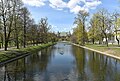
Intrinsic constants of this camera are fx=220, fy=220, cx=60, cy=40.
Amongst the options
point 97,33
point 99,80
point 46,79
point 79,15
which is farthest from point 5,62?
point 79,15

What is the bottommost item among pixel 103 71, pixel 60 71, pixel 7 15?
pixel 103 71

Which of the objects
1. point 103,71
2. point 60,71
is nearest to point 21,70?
point 60,71

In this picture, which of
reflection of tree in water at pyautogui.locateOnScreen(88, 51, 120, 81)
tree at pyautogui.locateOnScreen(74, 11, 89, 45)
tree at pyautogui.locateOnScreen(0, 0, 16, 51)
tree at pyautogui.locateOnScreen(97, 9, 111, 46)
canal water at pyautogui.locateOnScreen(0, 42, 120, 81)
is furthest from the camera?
tree at pyautogui.locateOnScreen(74, 11, 89, 45)

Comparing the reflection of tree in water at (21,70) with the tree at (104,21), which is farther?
the tree at (104,21)

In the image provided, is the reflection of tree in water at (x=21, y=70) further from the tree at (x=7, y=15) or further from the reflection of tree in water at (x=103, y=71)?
the tree at (x=7, y=15)

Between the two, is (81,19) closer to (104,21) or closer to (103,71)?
(104,21)

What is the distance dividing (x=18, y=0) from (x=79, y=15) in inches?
1982

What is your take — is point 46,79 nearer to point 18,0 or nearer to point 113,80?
point 113,80

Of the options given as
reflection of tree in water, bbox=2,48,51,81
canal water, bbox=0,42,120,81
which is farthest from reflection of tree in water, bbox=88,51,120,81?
reflection of tree in water, bbox=2,48,51,81

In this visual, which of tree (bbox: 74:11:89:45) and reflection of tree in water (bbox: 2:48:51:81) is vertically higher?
tree (bbox: 74:11:89:45)

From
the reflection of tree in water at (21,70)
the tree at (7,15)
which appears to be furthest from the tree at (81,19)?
the reflection of tree in water at (21,70)

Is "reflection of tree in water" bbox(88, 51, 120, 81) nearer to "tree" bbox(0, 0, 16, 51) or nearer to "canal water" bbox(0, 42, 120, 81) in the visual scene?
"canal water" bbox(0, 42, 120, 81)

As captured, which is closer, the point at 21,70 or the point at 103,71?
the point at 103,71

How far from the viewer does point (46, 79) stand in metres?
23.5
